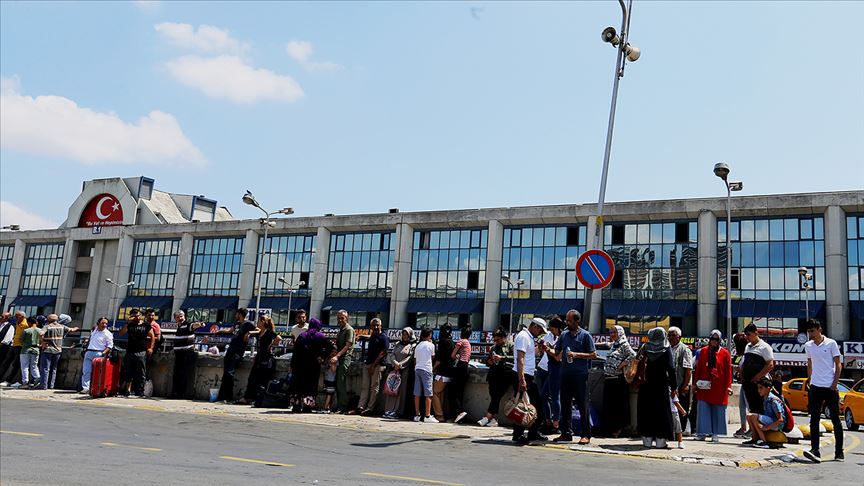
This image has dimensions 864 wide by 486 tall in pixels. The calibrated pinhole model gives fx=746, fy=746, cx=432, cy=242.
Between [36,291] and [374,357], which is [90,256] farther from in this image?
[374,357]

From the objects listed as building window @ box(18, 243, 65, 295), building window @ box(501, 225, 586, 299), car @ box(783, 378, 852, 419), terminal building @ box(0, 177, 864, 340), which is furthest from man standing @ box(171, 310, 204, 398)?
building window @ box(18, 243, 65, 295)

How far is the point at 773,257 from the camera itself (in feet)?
156

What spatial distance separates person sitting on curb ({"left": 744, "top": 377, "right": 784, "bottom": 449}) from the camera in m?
11.0

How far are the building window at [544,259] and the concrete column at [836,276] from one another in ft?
50.9

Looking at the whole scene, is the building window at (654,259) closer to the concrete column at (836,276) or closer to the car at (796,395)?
the concrete column at (836,276)

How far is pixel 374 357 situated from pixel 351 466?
573cm

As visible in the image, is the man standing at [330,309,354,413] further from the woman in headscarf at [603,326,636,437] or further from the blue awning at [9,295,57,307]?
the blue awning at [9,295,57,307]

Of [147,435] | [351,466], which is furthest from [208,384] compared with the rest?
[351,466]

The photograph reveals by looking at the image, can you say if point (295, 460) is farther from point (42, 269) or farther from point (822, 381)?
point (42, 269)

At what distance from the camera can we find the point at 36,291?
7819 cm

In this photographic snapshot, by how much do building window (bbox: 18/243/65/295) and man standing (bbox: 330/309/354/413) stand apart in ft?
237

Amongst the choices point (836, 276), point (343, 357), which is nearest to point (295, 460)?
point (343, 357)

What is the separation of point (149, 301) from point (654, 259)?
4687 cm

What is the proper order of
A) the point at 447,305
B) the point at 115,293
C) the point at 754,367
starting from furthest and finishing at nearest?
the point at 115,293 < the point at 447,305 < the point at 754,367
